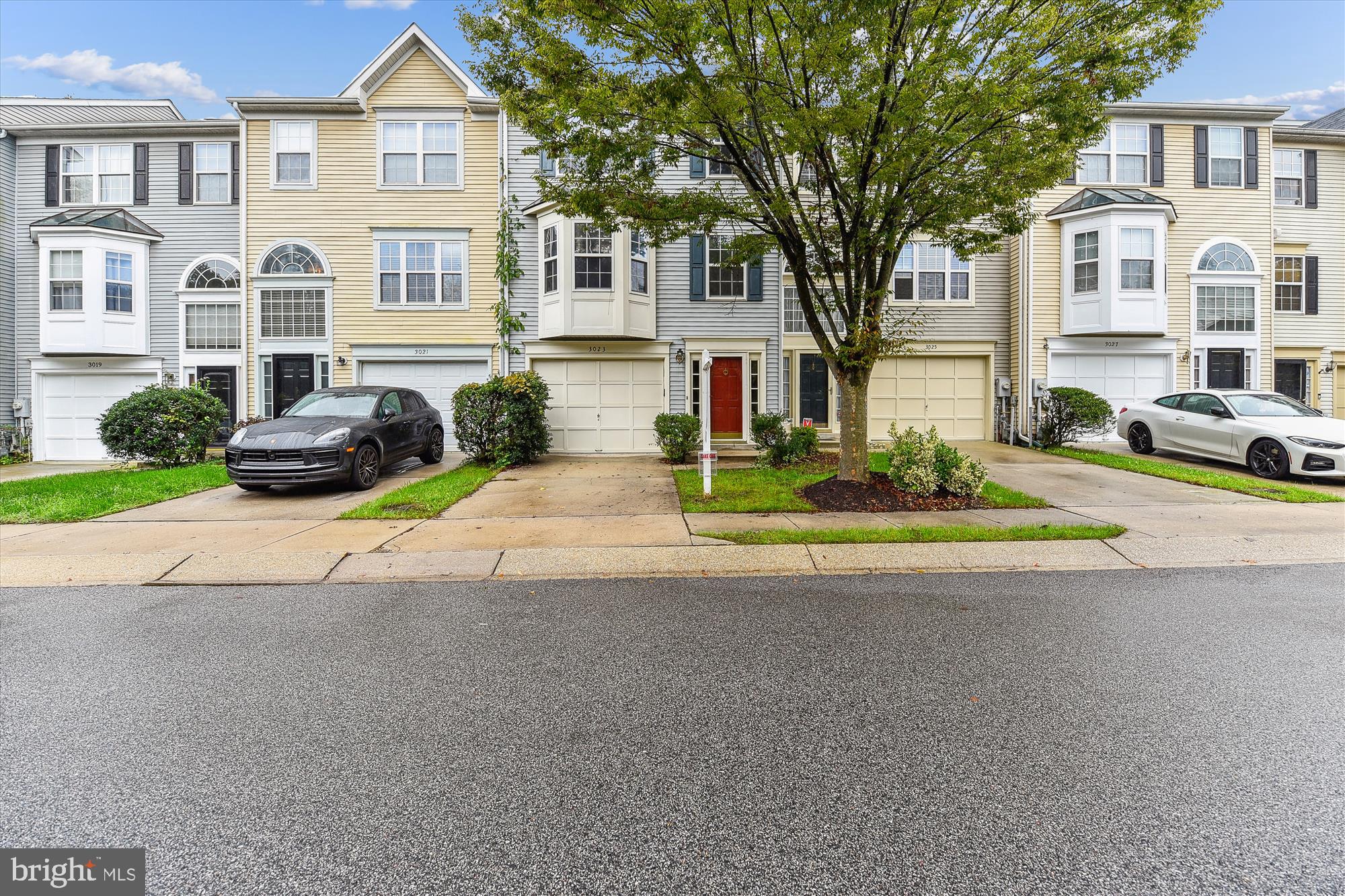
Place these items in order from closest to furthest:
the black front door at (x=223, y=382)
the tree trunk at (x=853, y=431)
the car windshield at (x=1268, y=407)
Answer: the tree trunk at (x=853, y=431) → the car windshield at (x=1268, y=407) → the black front door at (x=223, y=382)

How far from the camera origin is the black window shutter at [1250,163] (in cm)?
1816

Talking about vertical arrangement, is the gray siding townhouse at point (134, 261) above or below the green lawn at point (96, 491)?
above

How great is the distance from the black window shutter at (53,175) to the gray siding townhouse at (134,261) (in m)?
0.02

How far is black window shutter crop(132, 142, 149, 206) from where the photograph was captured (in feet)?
58.4

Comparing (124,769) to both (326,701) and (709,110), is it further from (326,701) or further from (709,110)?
(709,110)

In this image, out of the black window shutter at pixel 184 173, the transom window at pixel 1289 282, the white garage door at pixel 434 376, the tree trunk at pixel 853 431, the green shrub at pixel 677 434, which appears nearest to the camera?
the tree trunk at pixel 853 431

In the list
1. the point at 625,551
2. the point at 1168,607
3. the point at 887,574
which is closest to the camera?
the point at 1168,607

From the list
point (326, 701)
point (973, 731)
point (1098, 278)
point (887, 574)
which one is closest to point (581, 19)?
point (887, 574)

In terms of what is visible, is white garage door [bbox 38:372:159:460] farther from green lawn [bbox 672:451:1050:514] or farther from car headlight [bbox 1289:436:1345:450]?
car headlight [bbox 1289:436:1345:450]

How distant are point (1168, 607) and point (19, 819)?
6.86 m

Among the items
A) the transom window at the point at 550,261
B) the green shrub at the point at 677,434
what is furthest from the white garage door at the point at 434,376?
the green shrub at the point at 677,434

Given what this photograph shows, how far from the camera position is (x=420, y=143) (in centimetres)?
1716

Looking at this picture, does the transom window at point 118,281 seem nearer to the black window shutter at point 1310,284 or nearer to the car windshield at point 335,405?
the car windshield at point 335,405

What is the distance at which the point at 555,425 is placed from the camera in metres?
17.0
